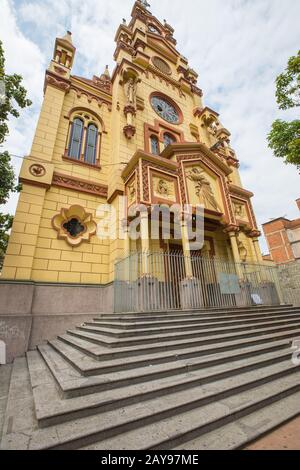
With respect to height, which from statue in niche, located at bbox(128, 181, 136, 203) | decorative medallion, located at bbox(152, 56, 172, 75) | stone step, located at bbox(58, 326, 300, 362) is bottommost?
stone step, located at bbox(58, 326, 300, 362)

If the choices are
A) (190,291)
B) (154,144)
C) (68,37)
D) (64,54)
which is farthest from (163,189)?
(68,37)

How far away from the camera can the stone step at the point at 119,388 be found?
262cm

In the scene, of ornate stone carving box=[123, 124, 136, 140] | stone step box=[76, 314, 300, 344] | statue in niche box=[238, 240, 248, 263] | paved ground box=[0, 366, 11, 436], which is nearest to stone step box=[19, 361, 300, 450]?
paved ground box=[0, 366, 11, 436]

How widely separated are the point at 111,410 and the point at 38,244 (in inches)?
264

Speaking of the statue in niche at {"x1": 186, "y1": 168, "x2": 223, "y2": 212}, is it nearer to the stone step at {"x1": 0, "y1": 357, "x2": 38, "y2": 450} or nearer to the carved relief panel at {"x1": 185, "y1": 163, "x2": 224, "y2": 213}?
the carved relief panel at {"x1": 185, "y1": 163, "x2": 224, "y2": 213}

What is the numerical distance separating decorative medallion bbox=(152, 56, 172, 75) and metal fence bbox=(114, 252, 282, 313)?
16.6 m

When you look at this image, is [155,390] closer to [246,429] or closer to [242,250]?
[246,429]

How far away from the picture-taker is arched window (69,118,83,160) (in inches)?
415

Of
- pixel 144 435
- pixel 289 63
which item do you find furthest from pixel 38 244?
pixel 289 63

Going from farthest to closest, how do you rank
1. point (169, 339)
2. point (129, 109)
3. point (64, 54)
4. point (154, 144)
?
point (154, 144) → point (64, 54) → point (129, 109) → point (169, 339)

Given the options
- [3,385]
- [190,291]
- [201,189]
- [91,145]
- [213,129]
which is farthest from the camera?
[213,129]

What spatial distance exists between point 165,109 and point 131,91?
3.60 m

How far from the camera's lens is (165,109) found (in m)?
15.0

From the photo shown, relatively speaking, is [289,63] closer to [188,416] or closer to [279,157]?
[279,157]
